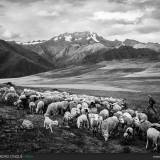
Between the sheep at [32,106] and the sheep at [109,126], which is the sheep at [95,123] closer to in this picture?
the sheep at [109,126]

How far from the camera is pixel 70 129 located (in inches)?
744

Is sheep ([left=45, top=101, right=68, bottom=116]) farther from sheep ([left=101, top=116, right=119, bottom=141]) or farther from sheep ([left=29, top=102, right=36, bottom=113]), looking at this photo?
sheep ([left=101, top=116, right=119, bottom=141])

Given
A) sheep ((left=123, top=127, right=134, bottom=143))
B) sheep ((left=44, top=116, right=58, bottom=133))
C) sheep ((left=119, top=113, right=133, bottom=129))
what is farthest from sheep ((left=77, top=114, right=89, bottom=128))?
sheep ((left=123, top=127, right=134, bottom=143))

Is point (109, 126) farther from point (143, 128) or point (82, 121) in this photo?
point (143, 128)

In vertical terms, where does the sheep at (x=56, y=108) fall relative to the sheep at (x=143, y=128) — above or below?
above

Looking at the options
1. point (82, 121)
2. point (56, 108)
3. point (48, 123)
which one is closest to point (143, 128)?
point (82, 121)

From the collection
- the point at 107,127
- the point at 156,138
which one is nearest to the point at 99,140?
the point at 107,127

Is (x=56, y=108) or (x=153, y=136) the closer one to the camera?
(x=153, y=136)

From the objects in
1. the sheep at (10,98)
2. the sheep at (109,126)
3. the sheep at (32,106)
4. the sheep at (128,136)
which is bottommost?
the sheep at (128,136)

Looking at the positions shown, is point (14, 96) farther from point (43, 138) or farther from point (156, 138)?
point (156, 138)

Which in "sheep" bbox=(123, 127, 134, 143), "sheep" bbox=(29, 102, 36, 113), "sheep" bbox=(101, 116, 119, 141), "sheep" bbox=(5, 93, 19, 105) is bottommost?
"sheep" bbox=(123, 127, 134, 143)

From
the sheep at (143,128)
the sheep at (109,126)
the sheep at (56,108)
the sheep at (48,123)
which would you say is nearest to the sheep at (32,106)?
the sheep at (56,108)

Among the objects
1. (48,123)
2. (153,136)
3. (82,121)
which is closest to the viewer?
(153,136)

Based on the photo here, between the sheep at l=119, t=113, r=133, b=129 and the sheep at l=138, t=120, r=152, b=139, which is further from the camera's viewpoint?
the sheep at l=119, t=113, r=133, b=129
